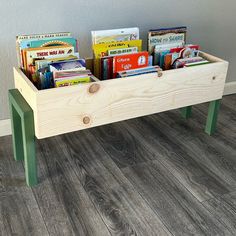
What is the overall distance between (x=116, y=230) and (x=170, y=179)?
0.39 m

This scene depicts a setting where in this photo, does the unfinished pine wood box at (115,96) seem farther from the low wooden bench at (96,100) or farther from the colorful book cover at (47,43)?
the colorful book cover at (47,43)

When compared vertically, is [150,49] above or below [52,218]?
above

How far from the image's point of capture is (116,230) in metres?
1.26

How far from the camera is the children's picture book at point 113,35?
1588 millimetres

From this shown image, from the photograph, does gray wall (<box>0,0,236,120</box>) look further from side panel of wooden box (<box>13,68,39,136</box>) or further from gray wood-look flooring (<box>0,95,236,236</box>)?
gray wood-look flooring (<box>0,95,236,236</box>)

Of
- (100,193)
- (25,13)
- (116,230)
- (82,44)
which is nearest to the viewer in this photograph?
(116,230)

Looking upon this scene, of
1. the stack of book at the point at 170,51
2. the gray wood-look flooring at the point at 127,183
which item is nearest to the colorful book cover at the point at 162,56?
the stack of book at the point at 170,51

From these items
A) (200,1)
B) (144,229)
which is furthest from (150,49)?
(144,229)

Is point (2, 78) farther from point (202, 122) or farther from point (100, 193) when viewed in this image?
point (202, 122)

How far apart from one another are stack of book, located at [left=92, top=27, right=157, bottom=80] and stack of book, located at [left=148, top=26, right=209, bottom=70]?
0.09 m

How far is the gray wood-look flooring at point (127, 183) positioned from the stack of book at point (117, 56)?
41 cm

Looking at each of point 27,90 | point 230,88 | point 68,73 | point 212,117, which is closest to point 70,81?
point 68,73

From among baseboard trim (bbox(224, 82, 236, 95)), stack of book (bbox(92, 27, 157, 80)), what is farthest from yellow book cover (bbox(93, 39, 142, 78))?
baseboard trim (bbox(224, 82, 236, 95))

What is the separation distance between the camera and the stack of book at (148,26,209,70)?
5.50 feet
